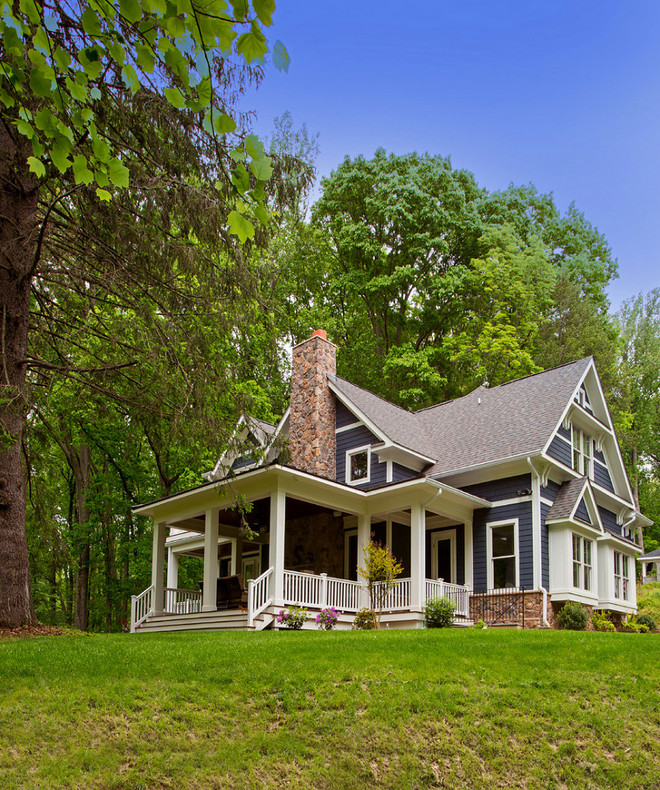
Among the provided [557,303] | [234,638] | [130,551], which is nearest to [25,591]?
[234,638]

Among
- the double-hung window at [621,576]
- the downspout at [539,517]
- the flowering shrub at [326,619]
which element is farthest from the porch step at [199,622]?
the double-hung window at [621,576]

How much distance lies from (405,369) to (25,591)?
23432mm

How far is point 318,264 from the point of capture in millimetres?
33844

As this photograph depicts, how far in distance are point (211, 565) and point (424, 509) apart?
494 cm

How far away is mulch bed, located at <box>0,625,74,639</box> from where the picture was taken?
9.68 metres

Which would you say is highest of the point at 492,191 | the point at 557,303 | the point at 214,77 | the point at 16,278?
the point at 492,191

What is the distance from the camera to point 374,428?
18281mm

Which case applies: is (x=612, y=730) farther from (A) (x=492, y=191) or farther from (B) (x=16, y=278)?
(A) (x=492, y=191)

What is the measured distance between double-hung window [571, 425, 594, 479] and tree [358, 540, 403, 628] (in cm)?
648

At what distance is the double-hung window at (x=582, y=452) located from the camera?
63.8 feet

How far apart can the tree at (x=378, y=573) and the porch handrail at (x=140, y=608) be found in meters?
5.52

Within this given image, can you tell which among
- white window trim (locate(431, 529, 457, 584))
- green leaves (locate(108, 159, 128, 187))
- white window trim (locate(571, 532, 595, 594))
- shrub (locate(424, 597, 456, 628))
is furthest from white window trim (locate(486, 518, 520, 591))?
green leaves (locate(108, 159, 128, 187))

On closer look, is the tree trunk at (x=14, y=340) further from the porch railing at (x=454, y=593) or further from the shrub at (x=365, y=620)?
the porch railing at (x=454, y=593)

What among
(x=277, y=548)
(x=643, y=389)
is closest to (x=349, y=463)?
(x=277, y=548)
